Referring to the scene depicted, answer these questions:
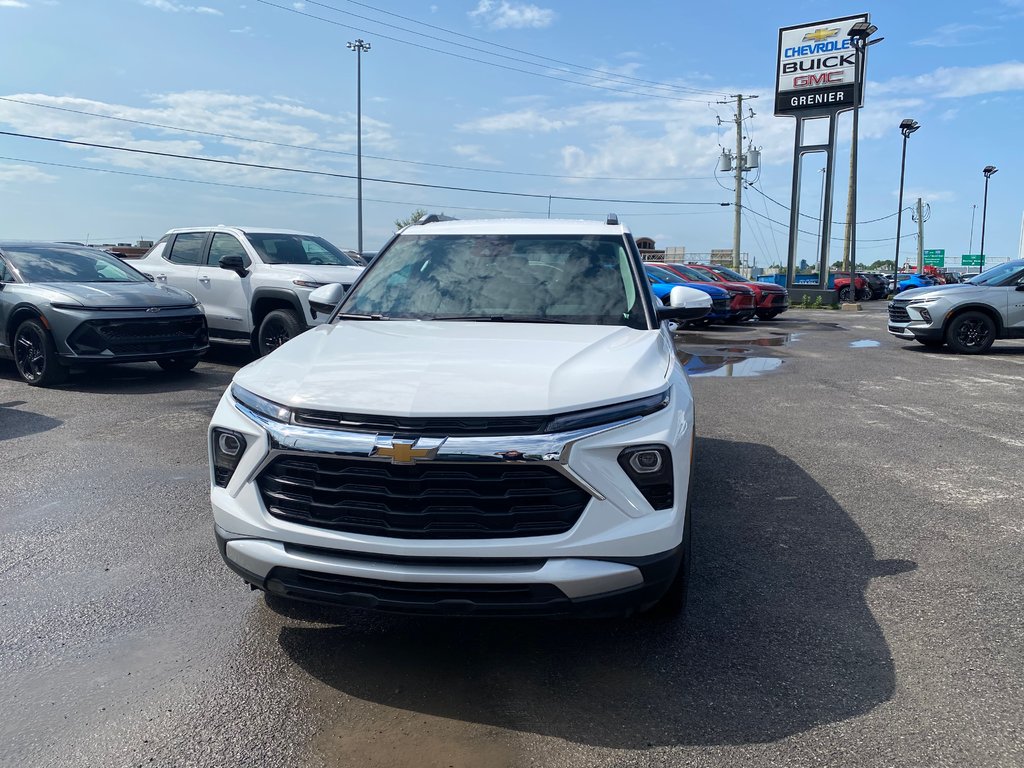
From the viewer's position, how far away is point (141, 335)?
9422 millimetres

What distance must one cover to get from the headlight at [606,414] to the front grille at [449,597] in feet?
1.83

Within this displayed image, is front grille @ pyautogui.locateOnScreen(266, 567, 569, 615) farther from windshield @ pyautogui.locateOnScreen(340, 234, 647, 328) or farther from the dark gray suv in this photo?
the dark gray suv

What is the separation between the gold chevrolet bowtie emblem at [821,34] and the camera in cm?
3206

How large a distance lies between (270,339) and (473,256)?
667 centimetres

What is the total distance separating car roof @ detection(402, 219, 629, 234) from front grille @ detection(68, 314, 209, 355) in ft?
18.4

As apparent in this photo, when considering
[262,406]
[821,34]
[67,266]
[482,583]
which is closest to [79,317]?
[67,266]

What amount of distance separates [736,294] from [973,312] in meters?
6.52

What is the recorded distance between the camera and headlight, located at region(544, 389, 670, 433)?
112 inches

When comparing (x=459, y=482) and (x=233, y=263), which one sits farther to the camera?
(x=233, y=263)

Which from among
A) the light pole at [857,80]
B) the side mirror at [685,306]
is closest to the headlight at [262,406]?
the side mirror at [685,306]

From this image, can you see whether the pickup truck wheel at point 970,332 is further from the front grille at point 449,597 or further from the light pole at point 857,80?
the light pole at point 857,80

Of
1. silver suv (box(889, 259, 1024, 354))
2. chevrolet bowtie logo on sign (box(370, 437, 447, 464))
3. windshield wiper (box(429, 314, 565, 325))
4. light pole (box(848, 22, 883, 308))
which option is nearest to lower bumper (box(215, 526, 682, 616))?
chevrolet bowtie logo on sign (box(370, 437, 447, 464))

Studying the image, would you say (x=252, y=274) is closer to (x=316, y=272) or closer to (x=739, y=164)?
(x=316, y=272)

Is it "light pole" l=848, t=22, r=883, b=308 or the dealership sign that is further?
the dealership sign
